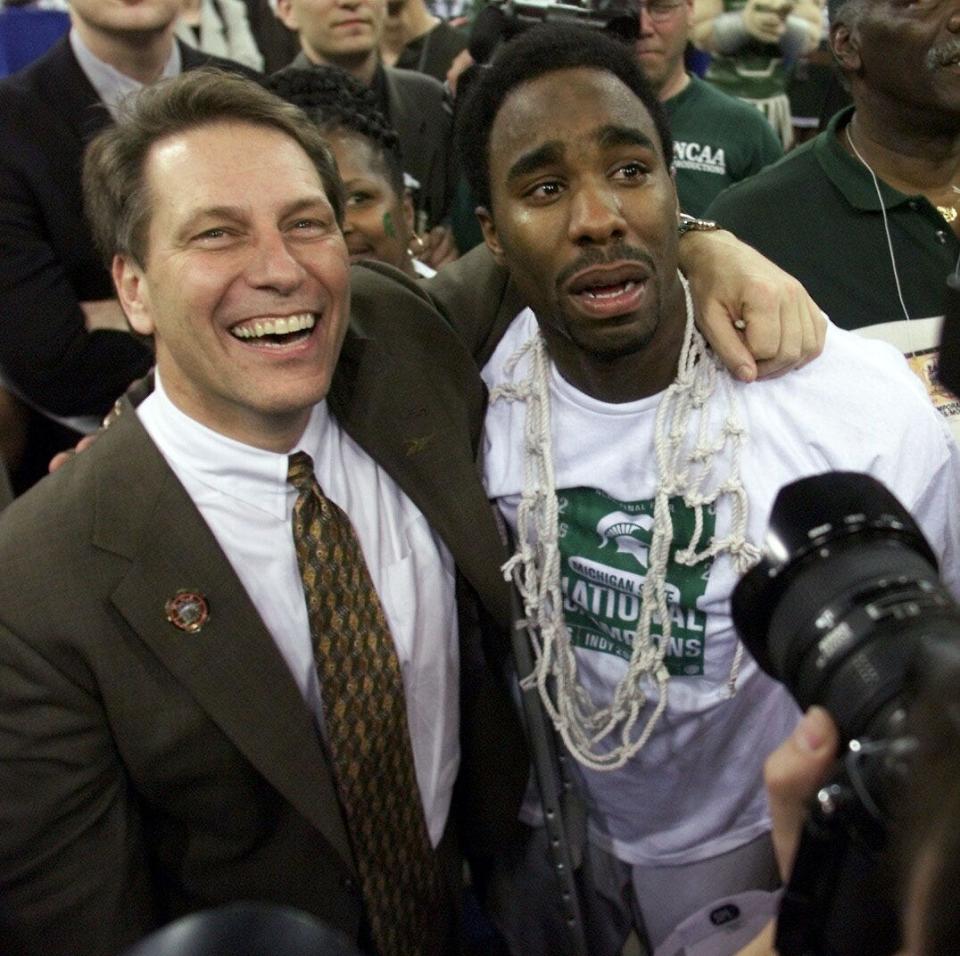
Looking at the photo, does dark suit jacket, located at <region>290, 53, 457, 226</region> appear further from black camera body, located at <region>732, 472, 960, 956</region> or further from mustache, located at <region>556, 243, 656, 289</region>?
black camera body, located at <region>732, 472, 960, 956</region>

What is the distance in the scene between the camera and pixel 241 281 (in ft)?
4.88

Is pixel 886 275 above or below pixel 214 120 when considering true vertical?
below

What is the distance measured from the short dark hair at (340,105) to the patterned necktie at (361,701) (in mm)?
962

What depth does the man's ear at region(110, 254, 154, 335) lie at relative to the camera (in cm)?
157

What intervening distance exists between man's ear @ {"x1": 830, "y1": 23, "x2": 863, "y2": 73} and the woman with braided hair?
0.92m

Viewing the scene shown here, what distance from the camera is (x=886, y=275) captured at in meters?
1.90

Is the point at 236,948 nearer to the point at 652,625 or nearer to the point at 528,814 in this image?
the point at 652,625

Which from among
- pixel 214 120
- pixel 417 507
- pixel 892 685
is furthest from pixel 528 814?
pixel 214 120

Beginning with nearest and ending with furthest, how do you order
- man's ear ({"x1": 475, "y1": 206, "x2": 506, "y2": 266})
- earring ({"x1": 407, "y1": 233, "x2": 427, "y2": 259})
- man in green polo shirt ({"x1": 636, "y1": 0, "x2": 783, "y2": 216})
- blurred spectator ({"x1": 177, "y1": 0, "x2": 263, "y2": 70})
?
man's ear ({"x1": 475, "y1": 206, "x2": 506, "y2": 266})
earring ({"x1": 407, "y1": 233, "x2": 427, "y2": 259})
man in green polo shirt ({"x1": 636, "y1": 0, "x2": 783, "y2": 216})
blurred spectator ({"x1": 177, "y1": 0, "x2": 263, "y2": 70})

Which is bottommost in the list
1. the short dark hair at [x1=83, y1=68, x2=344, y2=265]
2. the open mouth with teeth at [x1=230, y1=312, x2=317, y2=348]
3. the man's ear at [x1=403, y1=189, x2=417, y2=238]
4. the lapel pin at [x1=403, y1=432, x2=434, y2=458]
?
the lapel pin at [x1=403, y1=432, x2=434, y2=458]

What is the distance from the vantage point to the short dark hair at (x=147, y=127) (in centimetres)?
153

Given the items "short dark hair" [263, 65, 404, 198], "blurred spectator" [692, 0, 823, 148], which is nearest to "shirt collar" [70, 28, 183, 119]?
"short dark hair" [263, 65, 404, 198]

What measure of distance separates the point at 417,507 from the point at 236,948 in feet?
3.14

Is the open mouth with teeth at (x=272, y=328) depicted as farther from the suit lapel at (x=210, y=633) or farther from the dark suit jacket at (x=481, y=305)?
the dark suit jacket at (x=481, y=305)
